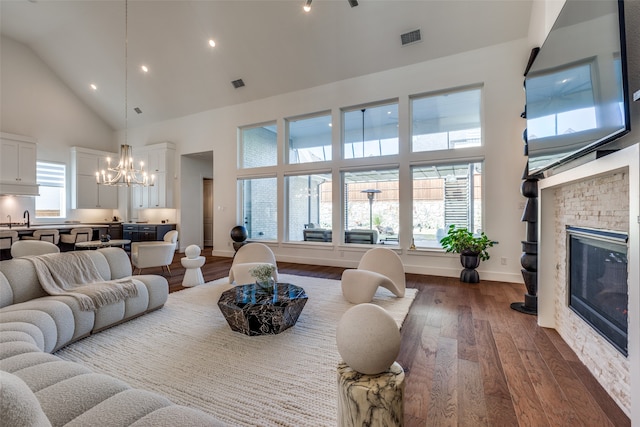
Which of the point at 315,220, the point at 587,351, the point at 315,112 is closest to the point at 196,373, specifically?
the point at 587,351

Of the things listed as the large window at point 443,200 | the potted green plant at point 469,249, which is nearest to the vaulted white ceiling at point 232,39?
the large window at point 443,200

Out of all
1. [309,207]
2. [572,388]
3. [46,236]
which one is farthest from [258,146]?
[572,388]

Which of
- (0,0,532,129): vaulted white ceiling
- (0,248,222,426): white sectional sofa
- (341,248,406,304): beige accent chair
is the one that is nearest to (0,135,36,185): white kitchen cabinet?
(0,0,532,129): vaulted white ceiling

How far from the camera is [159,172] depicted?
7934 millimetres

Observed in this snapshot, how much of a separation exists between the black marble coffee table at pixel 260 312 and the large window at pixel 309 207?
344 centimetres

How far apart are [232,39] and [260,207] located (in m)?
3.69

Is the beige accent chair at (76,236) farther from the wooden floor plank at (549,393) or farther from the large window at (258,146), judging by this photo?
the wooden floor plank at (549,393)

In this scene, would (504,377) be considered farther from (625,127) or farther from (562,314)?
(625,127)

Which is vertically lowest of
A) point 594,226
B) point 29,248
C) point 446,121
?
point 29,248

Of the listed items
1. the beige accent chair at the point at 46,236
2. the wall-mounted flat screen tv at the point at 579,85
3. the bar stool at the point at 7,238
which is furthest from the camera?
the beige accent chair at the point at 46,236

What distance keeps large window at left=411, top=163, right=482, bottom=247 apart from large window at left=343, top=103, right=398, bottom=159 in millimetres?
789

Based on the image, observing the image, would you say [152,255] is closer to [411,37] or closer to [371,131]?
[371,131]

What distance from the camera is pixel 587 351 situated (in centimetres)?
204

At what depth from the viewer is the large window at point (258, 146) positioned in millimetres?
6766
